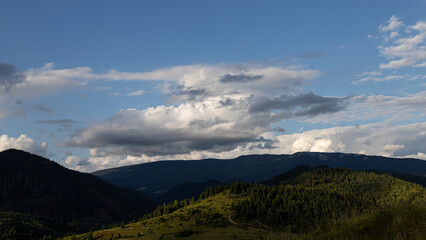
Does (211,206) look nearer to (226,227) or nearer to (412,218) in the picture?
(226,227)

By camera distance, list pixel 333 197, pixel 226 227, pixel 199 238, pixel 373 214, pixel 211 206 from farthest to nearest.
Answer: pixel 333 197 < pixel 211 206 < pixel 226 227 < pixel 199 238 < pixel 373 214

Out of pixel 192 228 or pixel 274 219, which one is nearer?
pixel 192 228

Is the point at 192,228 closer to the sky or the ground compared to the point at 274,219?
closer to the sky

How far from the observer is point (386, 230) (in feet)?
53.5

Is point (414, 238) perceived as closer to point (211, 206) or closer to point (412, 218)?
point (412, 218)

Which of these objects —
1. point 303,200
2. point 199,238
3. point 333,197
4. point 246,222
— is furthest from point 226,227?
point 333,197

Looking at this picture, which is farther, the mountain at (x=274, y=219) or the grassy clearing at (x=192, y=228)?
the grassy clearing at (x=192, y=228)

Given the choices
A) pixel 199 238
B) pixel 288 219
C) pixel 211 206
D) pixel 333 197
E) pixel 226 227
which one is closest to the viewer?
pixel 199 238

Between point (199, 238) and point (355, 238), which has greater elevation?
point (355, 238)

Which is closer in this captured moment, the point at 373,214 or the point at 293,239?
the point at 293,239

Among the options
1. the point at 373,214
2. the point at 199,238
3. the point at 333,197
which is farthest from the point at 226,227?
the point at 373,214

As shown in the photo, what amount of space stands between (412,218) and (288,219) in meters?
131

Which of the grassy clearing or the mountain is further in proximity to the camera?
the grassy clearing

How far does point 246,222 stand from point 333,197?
8639cm
